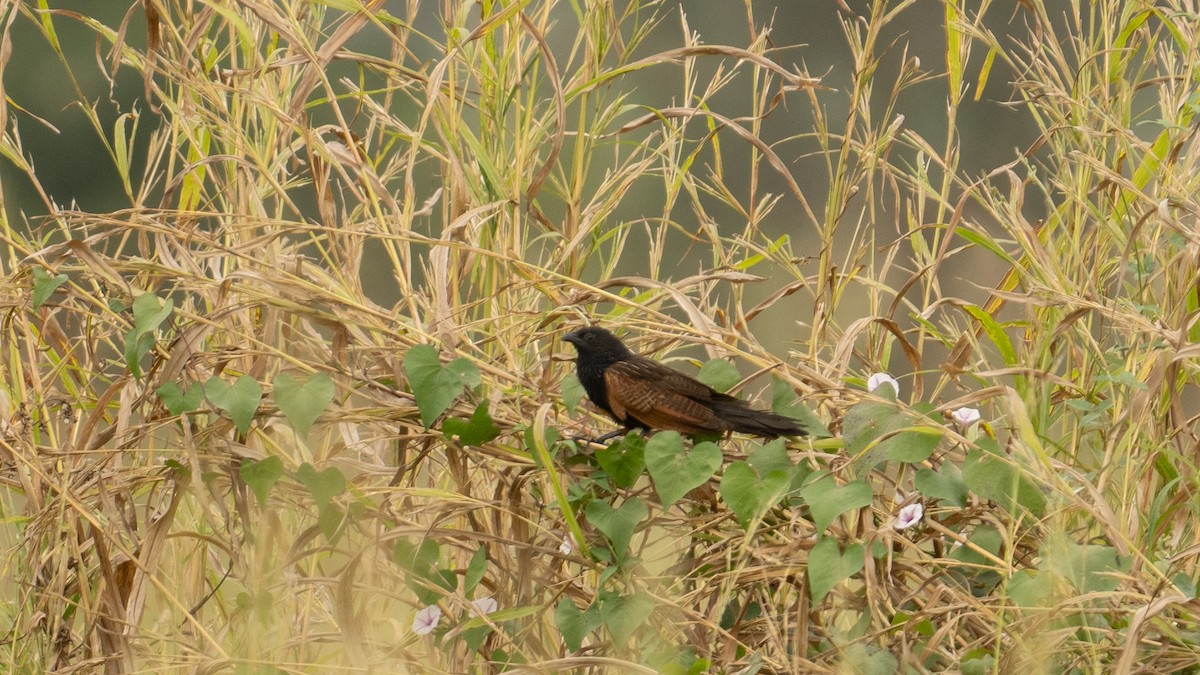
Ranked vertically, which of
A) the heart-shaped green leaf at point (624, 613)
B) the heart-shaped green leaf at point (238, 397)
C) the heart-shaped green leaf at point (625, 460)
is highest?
the heart-shaped green leaf at point (238, 397)

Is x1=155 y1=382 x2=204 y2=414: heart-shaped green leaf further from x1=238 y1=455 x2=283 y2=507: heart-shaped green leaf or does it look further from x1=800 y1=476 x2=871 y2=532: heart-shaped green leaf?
x1=800 y1=476 x2=871 y2=532: heart-shaped green leaf

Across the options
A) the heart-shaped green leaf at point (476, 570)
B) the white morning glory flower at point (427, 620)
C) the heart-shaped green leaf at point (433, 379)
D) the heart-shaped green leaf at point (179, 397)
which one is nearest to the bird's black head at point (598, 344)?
the heart-shaped green leaf at point (433, 379)

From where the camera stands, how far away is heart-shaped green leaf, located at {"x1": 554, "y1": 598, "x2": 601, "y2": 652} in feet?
5.52

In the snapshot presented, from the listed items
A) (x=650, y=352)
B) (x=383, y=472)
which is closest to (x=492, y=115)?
(x=650, y=352)

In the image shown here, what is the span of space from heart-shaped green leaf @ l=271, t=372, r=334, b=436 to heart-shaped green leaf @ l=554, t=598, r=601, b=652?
17.1 inches

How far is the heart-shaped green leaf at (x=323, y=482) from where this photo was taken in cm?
173

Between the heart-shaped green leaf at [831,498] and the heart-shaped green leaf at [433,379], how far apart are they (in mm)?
478

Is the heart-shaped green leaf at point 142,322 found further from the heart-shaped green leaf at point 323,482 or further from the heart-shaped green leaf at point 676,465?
the heart-shaped green leaf at point 676,465

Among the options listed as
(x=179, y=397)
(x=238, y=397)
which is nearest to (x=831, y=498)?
(x=238, y=397)

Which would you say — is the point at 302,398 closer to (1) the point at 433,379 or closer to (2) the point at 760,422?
(1) the point at 433,379

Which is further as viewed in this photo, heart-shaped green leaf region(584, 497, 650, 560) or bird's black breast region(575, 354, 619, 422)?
bird's black breast region(575, 354, 619, 422)

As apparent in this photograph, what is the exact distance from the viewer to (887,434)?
1.59 meters

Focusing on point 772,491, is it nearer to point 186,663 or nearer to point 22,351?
point 186,663

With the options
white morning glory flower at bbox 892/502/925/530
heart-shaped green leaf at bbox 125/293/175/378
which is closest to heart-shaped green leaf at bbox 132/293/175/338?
heart-shaped green leaf at bbox 125/293/175/378
